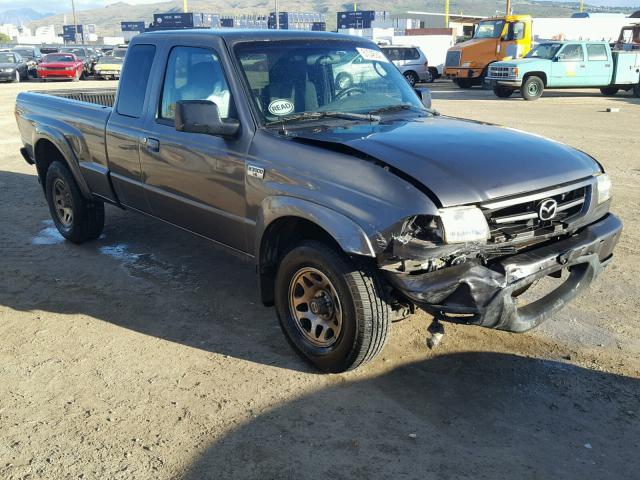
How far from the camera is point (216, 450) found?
116 inches

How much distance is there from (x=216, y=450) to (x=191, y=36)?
Result: 9.16 feet

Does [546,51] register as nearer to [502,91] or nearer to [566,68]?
[566,68]

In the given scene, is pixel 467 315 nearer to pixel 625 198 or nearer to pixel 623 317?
pixel 623 317

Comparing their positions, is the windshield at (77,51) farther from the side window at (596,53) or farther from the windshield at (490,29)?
the side window at (596,53)

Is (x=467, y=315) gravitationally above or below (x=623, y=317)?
above

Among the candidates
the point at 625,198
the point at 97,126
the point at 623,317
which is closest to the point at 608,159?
the point at 625,198

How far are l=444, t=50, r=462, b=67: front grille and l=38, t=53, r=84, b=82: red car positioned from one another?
1765 cm

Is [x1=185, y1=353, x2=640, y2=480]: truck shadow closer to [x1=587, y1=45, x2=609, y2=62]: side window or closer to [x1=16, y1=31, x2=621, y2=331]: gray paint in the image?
[x1=16, y1=31, x2=621, y2=331]: gray paint

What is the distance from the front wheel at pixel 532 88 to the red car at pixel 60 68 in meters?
21.0

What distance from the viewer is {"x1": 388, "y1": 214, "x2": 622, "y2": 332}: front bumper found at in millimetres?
2965

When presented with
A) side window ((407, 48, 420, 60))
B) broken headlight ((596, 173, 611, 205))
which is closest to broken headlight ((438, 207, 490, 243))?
broken headlight ((596, 173, 611, 205))

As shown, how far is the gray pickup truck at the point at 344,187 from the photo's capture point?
3.01 metres

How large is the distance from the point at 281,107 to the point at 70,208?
121 inches

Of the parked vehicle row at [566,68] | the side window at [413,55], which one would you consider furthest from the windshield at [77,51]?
the parked vehicle row at [566,68]
